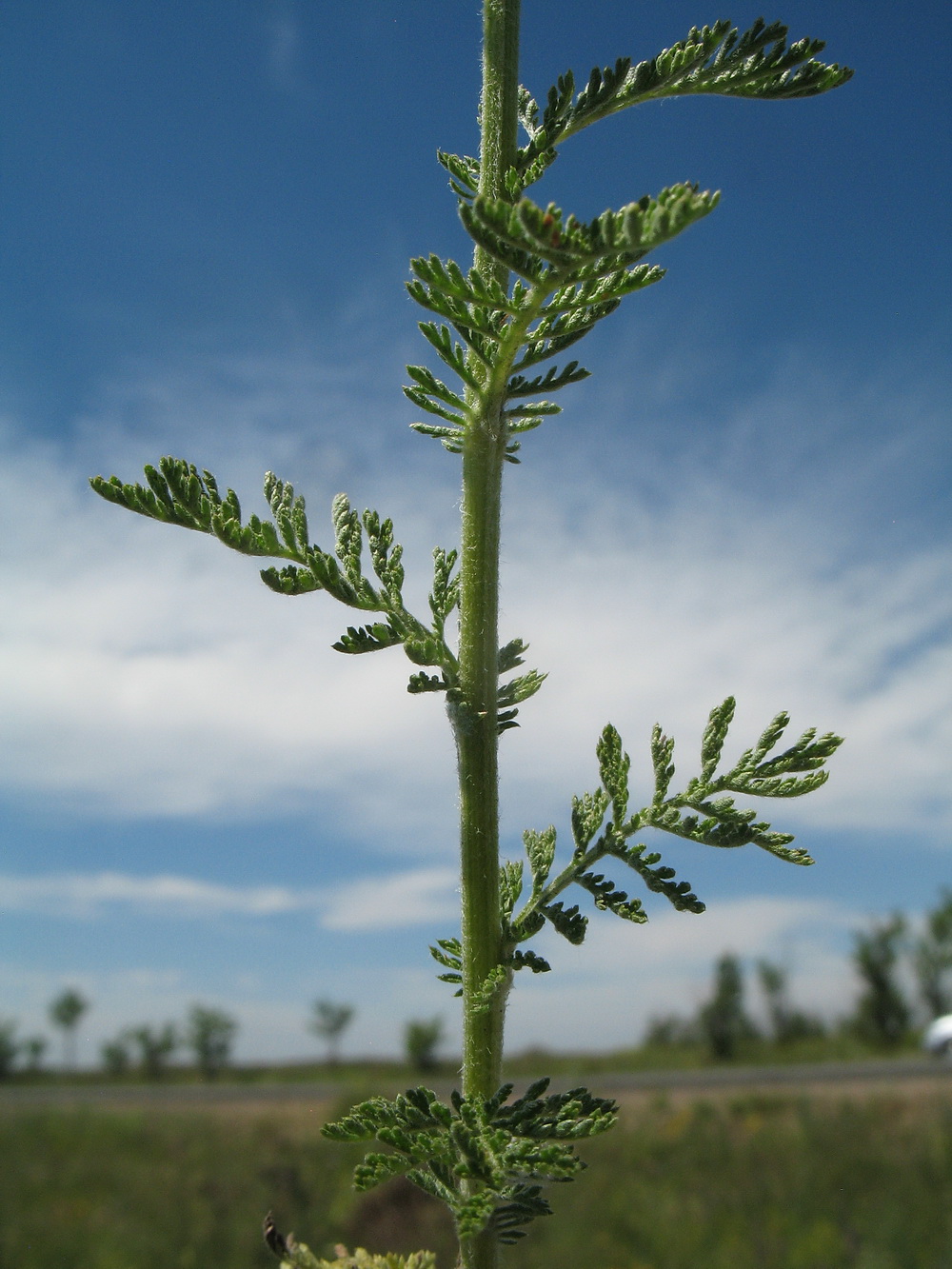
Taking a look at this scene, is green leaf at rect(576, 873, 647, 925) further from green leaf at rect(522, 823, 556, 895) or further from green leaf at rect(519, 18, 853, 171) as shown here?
green leaf at rect(519, 18, 853, 171)

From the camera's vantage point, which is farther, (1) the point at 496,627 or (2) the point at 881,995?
(2) the point at 881,995

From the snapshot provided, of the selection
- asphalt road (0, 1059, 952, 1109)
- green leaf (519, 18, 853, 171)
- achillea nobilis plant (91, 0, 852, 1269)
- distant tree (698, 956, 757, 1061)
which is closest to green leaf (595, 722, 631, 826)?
achillea nobilis plant (91, 0, 852, 1269)

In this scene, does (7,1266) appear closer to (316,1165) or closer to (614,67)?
(316,1165)

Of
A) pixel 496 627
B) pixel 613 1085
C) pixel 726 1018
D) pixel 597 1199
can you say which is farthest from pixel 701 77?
pixel 726 1018

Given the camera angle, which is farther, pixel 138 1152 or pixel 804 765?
pixel 138 1152

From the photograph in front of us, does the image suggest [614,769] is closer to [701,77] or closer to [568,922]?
[568,922]

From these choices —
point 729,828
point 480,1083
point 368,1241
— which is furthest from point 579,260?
point 368,1241
